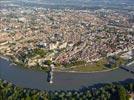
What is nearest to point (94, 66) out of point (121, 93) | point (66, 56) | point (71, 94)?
point (66, 56)

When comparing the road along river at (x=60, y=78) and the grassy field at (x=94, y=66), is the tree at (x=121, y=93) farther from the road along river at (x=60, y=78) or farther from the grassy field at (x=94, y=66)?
the grassy field at (x=94, y=66)

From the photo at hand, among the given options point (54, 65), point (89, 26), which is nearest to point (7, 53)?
point (54, 65)

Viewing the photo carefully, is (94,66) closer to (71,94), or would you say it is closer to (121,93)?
(71,94)

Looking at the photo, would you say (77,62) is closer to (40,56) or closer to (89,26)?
(40,56)

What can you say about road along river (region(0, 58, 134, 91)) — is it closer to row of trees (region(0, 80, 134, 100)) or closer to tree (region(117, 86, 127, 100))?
row of trees (region(0, 80, 134, 100))

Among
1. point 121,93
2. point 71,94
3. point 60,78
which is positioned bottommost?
point 60,78
